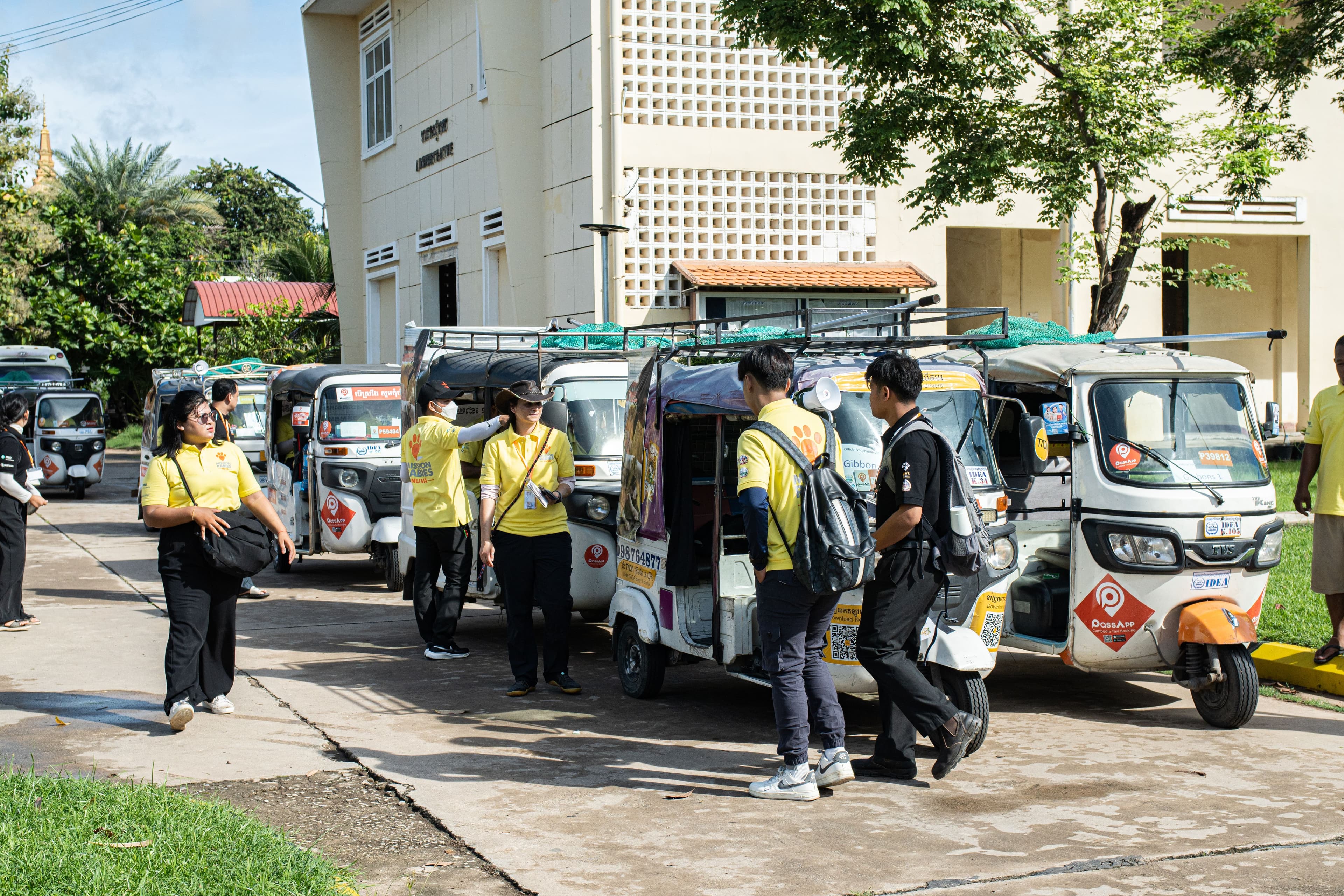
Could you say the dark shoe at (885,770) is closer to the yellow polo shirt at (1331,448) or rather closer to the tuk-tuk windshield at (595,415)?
the yellow polo shirt at (1331,448)

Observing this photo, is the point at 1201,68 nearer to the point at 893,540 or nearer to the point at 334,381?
the point at 334,381

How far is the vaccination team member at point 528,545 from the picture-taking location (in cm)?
794

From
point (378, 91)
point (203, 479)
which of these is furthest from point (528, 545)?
point (378, 91)

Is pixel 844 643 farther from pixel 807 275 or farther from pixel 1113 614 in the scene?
pixel 807 275

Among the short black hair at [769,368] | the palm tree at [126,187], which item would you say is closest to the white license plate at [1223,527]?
the short black hair at [769,368]

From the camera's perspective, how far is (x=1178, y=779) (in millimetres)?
6070

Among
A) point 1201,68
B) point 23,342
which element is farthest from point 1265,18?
point 23,342

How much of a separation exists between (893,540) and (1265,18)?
45.1 ft

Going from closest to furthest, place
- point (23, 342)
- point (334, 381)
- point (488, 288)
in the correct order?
point (334, 381) → point (488, 288) → point (23, 342)

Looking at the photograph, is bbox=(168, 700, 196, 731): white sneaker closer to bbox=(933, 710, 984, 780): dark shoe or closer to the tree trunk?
bbox=(933, 710, 984, 780): dark shoe

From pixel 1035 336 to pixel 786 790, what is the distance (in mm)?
5192

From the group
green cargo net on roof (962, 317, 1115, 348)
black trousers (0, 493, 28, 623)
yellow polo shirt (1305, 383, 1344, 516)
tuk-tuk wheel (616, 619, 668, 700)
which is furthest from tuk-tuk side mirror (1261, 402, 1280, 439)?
black trousers (0, 493, 28, 623)

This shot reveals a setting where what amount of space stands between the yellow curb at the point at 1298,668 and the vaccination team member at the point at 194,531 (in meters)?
6.00

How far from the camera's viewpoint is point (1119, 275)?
632 inches
